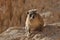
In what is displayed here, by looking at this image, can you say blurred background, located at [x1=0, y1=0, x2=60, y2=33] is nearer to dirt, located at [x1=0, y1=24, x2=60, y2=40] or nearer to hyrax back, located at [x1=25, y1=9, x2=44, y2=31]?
dirt, located at [x1=0, y1=24, x2=60, y2=40]

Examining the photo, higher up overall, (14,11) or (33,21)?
(33,21)

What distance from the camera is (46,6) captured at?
30.6 feet

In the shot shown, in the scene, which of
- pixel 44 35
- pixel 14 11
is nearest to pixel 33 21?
pixel 44 35

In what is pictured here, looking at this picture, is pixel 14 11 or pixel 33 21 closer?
pixel 33 21

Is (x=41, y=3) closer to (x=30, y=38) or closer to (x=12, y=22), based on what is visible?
(x=12, y=22)

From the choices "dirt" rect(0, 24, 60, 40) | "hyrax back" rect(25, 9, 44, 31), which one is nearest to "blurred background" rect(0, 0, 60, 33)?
"dirt" rect(0, 24, 60, 40)

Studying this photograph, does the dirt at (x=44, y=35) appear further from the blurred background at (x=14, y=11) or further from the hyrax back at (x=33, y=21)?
the blurred background at (x=14, y=11)

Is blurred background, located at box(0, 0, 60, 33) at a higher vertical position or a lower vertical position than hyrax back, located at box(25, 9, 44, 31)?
lower

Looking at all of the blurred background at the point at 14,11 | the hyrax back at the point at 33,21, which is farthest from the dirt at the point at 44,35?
the blurred background at the point at 14,11

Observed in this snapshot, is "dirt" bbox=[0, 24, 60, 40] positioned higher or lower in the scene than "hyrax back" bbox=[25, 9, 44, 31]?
lower

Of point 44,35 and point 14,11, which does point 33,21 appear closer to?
point 44,35

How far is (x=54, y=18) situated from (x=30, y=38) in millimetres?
3190

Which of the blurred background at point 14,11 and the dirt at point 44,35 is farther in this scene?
the blurred background at point 14,11

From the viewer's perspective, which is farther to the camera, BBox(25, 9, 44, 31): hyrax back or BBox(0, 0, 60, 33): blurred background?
BBox(0, 0, 60, 33): blurred background
